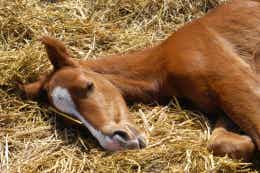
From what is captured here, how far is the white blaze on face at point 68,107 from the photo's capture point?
4691mm

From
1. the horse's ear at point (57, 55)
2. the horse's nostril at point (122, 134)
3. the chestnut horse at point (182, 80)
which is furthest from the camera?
the horse's ear at point (57, 55)

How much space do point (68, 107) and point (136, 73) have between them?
0.83 meters

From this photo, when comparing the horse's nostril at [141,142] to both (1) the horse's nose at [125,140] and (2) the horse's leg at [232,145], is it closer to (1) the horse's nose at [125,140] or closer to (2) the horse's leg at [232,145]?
(1) the horse's nose at [125,140]

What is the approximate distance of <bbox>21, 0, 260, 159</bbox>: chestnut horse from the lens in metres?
4.71

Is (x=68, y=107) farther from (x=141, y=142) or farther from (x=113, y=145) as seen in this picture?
(x=141, y=142)

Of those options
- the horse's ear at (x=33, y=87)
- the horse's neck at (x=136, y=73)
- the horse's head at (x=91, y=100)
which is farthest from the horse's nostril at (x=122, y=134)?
the horse's ear at (x=33, y=87)

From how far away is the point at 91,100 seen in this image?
479 cm

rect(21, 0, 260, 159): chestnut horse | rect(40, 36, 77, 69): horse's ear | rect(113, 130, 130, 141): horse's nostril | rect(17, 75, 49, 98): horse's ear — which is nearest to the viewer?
rect(113, 130, 130, 141): horse's nostril

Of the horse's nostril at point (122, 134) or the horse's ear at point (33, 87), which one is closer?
the horse's nostril at point (122, 134)

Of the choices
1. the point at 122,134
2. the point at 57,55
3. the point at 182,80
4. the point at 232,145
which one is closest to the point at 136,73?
the point at 182,80

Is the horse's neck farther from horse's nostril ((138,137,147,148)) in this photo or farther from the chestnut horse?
horse's nostril ((138,137,147,148))

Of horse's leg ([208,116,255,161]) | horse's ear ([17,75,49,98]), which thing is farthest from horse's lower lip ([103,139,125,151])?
horse's ear ([17,75,49,98])

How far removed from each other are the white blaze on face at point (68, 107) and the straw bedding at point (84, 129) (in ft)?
0.39

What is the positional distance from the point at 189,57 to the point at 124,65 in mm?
639
